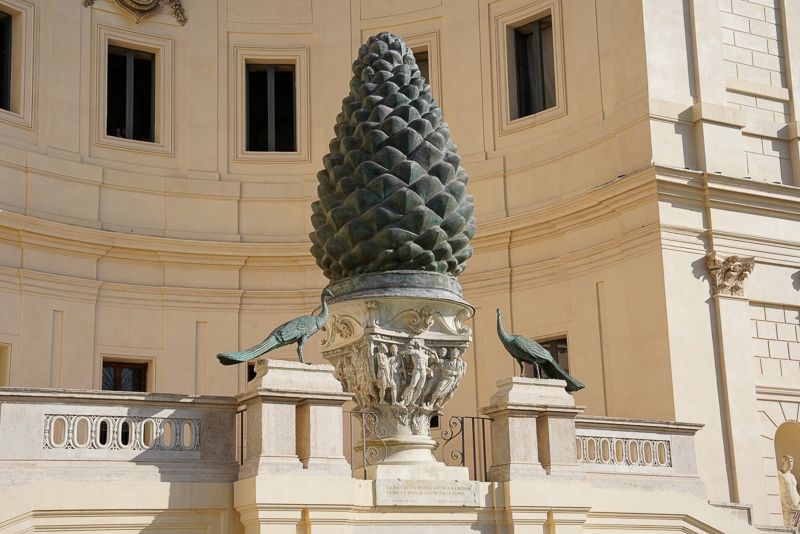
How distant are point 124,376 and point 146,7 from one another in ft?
22.6

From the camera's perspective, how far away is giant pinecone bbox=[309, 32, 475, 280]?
12.3m

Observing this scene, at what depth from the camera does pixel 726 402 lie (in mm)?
19109

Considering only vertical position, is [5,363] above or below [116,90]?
below

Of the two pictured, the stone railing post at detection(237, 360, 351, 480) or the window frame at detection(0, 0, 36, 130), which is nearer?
the stone railing post at detection(237, 360, 351, 480)

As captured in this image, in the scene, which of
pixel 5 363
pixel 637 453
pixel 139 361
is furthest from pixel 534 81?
pixel 5 363

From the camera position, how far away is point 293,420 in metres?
11.6

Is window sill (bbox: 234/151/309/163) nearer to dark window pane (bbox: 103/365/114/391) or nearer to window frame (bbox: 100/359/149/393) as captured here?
window frame (bbox: 100/359/149/393)

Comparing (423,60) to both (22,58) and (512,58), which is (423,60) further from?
(22,58)

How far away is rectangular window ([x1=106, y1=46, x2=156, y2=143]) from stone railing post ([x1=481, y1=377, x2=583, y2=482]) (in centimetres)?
1217

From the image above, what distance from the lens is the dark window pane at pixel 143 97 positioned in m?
23.0

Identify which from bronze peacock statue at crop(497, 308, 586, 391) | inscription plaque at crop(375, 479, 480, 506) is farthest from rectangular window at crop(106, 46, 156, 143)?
inscription plaque at crop(375, 479, 480, 506)

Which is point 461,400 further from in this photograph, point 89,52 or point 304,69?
point 89,52

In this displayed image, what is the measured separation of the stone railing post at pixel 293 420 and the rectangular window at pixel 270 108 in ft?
40.6

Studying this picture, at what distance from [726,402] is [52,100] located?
12.6 meters
